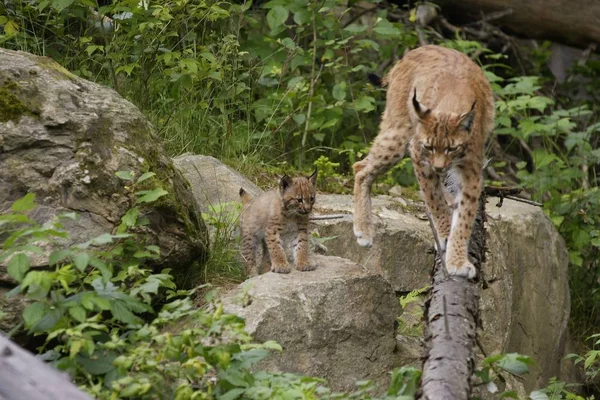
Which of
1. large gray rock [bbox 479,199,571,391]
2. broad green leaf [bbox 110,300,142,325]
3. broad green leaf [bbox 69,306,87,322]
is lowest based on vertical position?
large gray rock [bbox 479,199,571,391]

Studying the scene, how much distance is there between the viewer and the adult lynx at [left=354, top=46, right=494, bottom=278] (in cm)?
622

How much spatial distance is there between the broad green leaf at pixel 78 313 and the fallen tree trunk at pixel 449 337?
145 centimetres

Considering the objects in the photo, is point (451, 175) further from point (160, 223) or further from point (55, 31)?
point (55, 31)

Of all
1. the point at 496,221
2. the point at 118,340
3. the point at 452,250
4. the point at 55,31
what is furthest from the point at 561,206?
the point at 118,340

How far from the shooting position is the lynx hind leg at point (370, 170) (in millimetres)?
7071

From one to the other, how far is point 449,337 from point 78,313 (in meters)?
1.72

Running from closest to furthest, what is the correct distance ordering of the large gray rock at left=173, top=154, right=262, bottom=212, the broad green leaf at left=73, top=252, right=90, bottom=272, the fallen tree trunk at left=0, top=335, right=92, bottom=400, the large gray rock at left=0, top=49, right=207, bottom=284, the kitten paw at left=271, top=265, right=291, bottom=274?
the fallen tree trunk at left=0, top=335, right=92, bottom=400 → the broad green leaf at left=73, top=252, right=90, bottom=272 → the large gray rock at left=0, top=49, right=207, bottom=284 → the kitten paw at left=271, top=265, right=291, bottom=274 → the large gray rock at left=173, top=154, right=262, bottom=212

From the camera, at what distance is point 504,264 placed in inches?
325

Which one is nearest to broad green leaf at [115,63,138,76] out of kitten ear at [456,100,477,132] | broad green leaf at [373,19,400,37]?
broad green leaf at [373,19,400,37]

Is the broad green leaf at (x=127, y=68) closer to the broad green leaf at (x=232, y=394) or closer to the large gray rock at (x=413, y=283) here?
the large gray rock at (x=413, y=283)

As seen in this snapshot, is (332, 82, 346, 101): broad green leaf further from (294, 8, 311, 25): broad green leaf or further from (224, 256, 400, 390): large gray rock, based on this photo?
(224, 256, 400, 390): large gray rock

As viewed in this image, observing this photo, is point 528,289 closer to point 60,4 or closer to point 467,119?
point 467,119

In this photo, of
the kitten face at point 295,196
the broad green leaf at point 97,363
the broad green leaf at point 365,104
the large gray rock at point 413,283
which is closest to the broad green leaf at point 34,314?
the broad green leaf at point 97,363

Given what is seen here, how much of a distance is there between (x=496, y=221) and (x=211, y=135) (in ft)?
7.86
